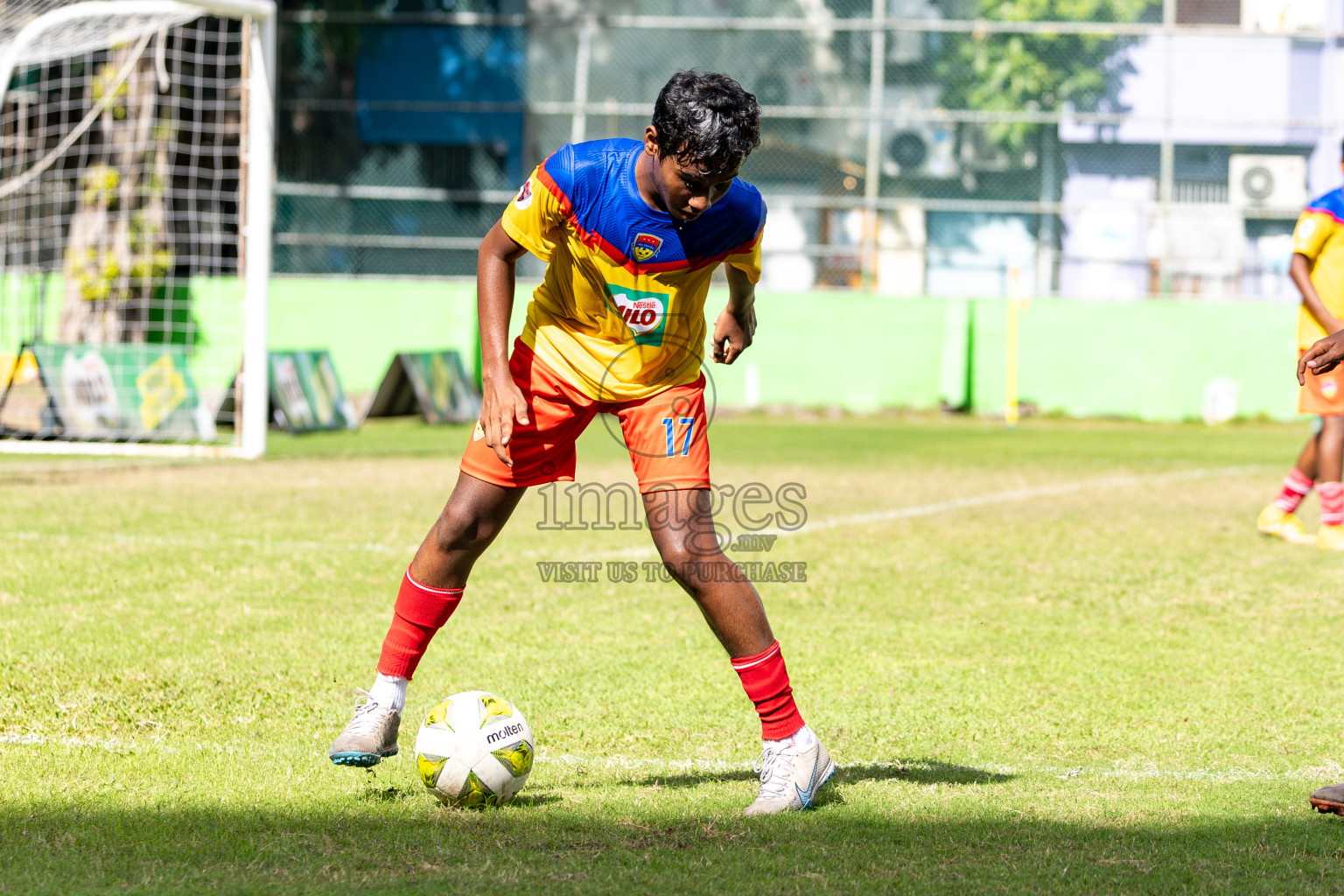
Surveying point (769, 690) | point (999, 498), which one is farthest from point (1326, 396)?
point (769, 690)

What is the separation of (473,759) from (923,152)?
18777 millimetres

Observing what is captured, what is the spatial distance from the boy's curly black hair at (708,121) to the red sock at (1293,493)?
6.09 m

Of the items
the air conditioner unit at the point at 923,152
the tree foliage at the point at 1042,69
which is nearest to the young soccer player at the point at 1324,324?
the air conditioner unit at the point at 923,152

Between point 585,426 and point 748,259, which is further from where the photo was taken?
point 748,259

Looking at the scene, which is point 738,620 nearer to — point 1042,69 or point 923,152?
point 923,152

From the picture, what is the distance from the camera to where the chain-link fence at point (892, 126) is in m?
20.7

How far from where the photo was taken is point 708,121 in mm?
3404

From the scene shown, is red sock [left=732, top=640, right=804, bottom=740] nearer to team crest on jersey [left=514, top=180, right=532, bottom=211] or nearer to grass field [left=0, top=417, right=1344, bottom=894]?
grass field [left=0, top=417, right=1344, bottom=894]

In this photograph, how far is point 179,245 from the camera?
19.3m

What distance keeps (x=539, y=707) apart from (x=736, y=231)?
5.61ft

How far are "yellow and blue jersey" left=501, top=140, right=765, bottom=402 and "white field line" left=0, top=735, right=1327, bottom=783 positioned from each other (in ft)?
3.34

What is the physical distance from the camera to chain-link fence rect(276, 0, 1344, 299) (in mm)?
20703

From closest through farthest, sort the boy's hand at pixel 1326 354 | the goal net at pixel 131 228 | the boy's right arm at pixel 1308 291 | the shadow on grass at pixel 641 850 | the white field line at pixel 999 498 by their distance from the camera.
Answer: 1. the shadow on grass at pixel 641 850
2. the boy's hand at pixel 1326 354
3. the boy's right arm at pixel 1308 291
4. the white field line at pixel 999 498
5. the goal net at pixel 131 228

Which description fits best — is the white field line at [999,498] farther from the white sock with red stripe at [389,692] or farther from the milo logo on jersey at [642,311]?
the milo logo on jersey at [642,311]
